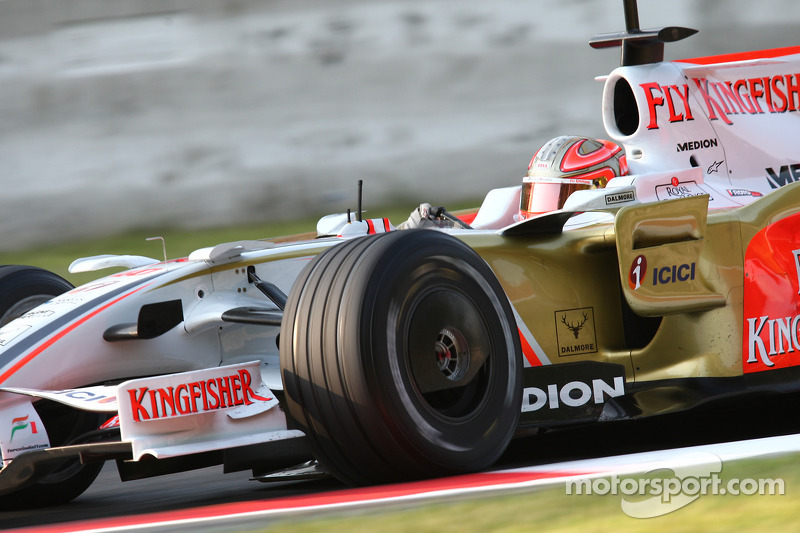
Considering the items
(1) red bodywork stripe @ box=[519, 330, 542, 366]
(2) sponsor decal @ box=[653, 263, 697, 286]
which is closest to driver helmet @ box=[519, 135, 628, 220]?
(2) sponsor decal @ box=[653, 263, 697, 286]

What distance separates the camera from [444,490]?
242 centimetres

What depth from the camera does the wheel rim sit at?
296cm

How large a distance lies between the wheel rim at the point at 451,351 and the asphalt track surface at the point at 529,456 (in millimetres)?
651

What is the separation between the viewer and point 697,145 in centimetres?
488

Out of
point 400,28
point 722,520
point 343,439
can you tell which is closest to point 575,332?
point 343,439

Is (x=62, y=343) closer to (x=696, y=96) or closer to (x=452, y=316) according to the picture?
(x=452, y=316)

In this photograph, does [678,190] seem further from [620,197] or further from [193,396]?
[193,396]

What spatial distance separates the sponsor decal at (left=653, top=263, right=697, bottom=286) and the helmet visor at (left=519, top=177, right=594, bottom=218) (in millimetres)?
1209

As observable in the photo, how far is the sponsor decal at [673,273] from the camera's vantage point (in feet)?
12.0

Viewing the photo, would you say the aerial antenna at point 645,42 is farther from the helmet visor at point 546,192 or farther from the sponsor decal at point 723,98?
the helmet visor at point 546,192

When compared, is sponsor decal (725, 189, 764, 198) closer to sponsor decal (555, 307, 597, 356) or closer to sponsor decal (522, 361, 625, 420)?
sponsor decal (555, 307, 597, 356)

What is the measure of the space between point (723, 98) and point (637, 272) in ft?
5.83

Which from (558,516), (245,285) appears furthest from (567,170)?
(558,516)

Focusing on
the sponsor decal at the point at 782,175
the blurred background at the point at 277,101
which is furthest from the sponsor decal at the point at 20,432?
the blurred background at the point at 277,101
